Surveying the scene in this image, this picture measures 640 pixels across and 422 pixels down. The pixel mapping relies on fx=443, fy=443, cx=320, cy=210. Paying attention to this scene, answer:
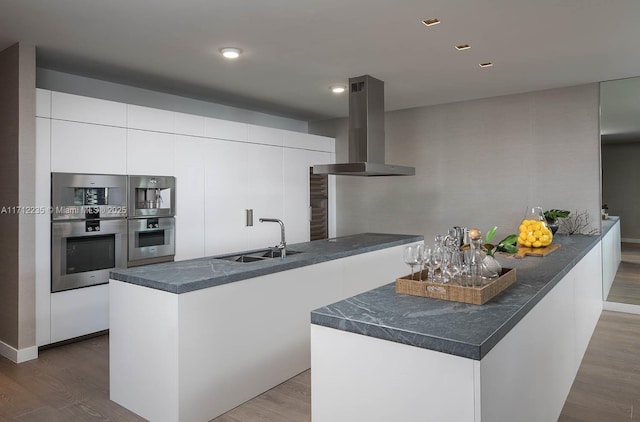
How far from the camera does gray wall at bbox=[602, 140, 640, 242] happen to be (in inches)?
175

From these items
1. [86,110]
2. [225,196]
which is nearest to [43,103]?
[86,110]

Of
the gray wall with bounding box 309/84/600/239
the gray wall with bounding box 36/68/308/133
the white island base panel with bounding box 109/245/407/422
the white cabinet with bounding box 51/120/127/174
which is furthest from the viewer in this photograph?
the gray wall with bounding box 309/84/600/239

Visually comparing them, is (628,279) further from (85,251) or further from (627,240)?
(85,251)

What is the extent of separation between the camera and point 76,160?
3.60m

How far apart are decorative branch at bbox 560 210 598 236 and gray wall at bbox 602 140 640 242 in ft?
0.75

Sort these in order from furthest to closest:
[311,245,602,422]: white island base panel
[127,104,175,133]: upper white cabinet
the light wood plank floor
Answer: [127,104,175,133]: upper white cabinet → the light wood plank floor → [311,245,602,422]: white island base panel

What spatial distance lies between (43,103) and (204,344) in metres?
2.40

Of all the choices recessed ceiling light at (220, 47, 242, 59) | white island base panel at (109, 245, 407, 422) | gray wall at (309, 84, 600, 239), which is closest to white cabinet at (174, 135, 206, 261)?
recessed ceiling light at (220, 47, 242, 59)

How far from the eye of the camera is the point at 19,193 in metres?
3.28

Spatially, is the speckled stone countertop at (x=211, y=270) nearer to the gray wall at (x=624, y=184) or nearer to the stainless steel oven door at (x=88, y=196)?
the stainless steel oven door at (x=88, y=196)

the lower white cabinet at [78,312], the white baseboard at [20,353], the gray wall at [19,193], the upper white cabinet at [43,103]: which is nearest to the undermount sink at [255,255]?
the lower white cabinet at [78,312]

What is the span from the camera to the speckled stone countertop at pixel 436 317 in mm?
1304

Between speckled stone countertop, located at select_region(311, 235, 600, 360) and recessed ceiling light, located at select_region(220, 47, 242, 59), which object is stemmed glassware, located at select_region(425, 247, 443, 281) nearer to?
speckled stone countertop, located at select_region(311, 235, 600, 360)

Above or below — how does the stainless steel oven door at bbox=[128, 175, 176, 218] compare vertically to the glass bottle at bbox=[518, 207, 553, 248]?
above
